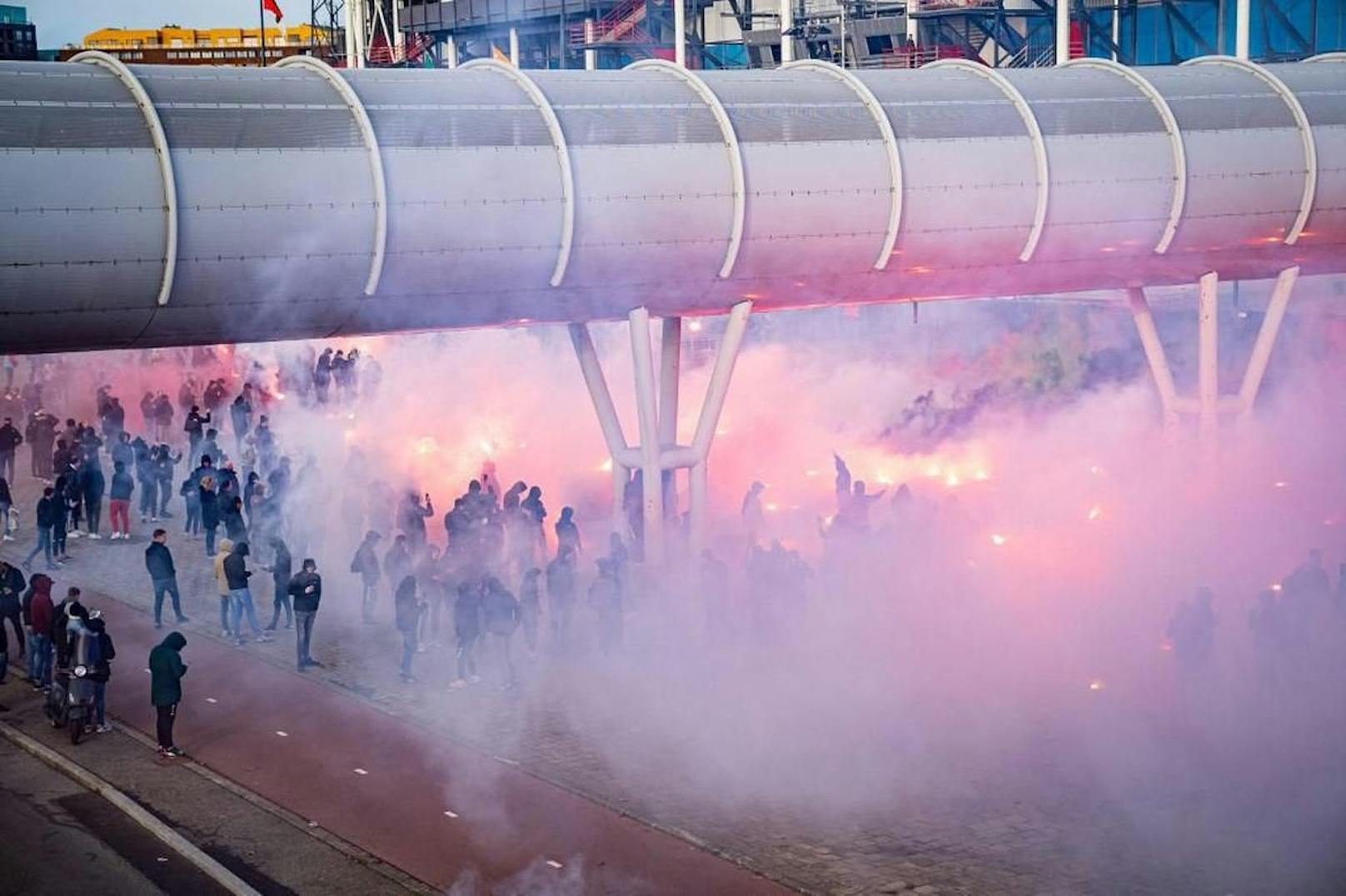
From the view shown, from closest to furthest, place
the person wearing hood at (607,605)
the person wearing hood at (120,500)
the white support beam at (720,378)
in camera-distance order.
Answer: the person wearing hood at (607,605)
the white support beam at (720,378)
the person wearing hood at (120,500)

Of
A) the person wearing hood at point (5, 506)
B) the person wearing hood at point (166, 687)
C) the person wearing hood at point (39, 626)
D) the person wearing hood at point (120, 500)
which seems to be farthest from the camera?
the person wearing hood at point (5, 506)

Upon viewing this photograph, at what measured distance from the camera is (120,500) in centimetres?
2309

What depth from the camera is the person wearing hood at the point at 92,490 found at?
915 inches

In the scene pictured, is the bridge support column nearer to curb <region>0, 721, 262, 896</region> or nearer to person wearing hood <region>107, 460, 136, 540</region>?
curb <region>0, 721, 262, 896</region>

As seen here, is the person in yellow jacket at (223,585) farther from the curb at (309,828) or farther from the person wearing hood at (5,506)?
the person wearing hood at (5,506)

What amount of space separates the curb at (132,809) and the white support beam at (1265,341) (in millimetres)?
14956

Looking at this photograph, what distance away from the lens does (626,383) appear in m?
33.5

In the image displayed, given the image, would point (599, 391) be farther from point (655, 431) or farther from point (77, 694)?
point (77, 694)

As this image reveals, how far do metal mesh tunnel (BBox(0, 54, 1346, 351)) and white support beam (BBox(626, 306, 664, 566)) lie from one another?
0.31 meters

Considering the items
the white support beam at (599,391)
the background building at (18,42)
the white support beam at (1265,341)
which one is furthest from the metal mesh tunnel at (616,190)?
the background building at (18,42)

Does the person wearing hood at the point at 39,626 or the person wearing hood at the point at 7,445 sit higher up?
the person wearing hood at the point at 7,445

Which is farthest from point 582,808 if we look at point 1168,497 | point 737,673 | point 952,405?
point 952,405

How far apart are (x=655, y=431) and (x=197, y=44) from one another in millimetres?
80578

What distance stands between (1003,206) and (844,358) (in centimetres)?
1568
